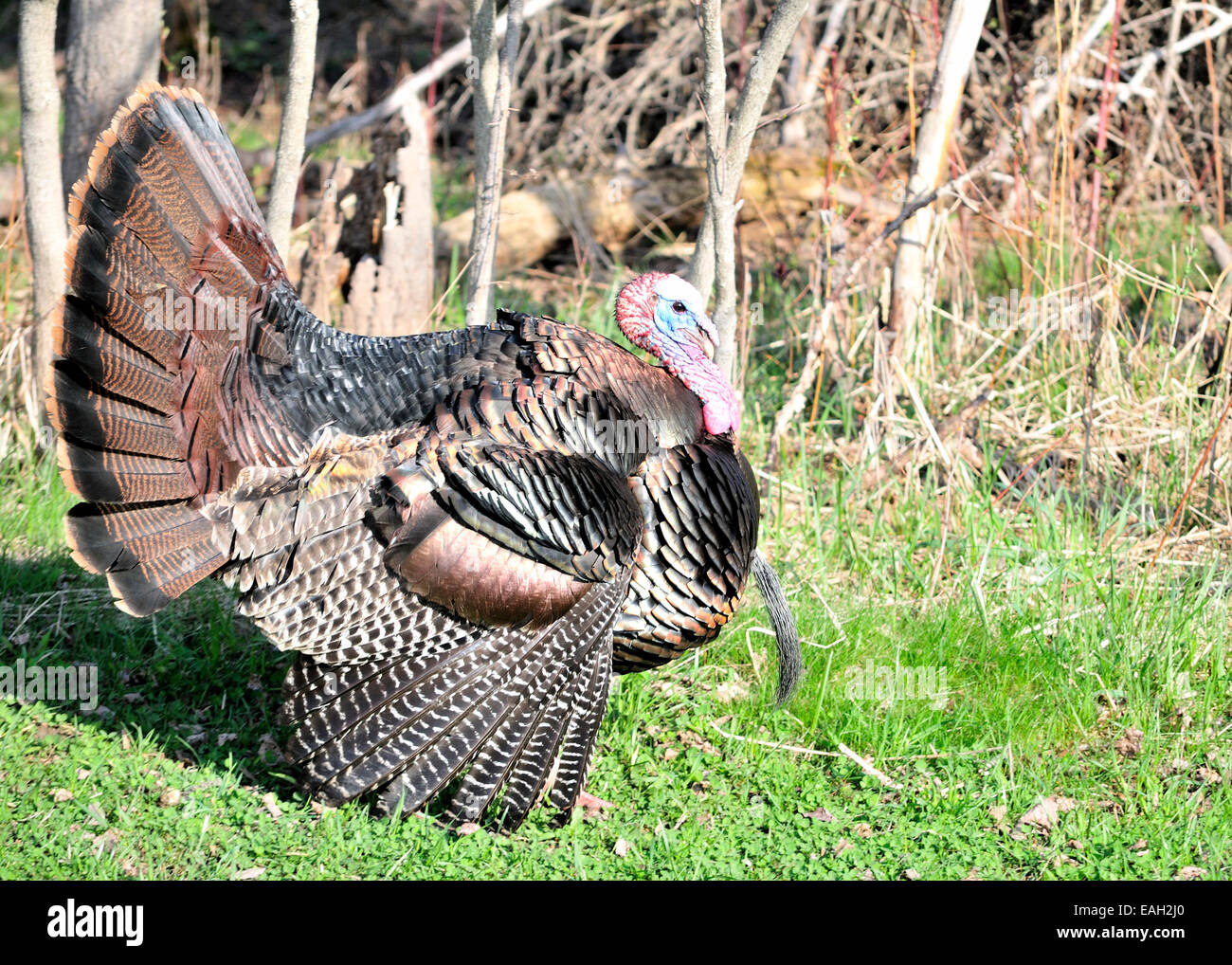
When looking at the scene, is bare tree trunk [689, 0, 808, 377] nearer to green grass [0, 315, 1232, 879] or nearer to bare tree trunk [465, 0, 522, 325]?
bare tree trunk [465, 0, 522, 325]

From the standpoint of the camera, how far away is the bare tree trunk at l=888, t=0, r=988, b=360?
17.0 ft

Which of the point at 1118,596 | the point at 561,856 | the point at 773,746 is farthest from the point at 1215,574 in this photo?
the point at 561,856

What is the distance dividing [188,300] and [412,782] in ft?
5.17

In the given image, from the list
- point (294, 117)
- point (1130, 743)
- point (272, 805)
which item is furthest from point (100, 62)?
point (1130, 743)

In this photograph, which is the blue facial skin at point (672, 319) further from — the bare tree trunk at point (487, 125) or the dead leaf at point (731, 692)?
the dead leaf at point (731, 692)

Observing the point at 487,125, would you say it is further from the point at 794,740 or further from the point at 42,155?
the point at 794,740

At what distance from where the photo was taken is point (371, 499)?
3422 millimetres

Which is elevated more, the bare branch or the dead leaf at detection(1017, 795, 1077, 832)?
the bare branch

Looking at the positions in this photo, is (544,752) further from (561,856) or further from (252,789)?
(252,789)

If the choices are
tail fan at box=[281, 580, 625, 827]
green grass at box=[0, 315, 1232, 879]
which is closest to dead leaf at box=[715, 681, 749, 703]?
green grass at box=[0, 315, 1232, 879]

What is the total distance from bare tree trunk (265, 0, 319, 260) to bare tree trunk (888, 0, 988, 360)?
8.64ft

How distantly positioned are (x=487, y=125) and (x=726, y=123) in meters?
0.95

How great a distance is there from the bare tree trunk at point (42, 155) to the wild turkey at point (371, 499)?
4.29ft

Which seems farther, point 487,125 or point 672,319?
point 487,125
